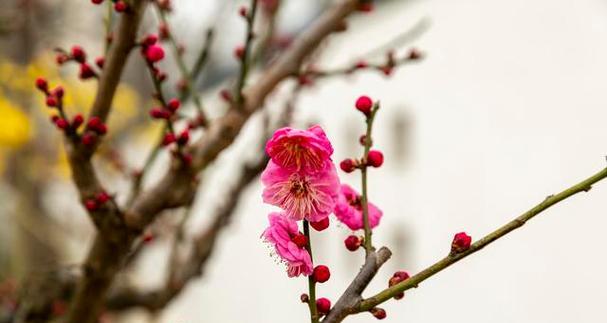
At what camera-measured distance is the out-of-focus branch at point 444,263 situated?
73cm

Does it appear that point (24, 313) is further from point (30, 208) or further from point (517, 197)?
point (517, 197)

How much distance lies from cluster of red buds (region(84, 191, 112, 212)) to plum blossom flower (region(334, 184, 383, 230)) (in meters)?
0.57

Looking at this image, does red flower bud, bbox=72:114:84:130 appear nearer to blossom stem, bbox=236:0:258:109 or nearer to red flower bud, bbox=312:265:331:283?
blossom stem, bbox=236:0:258:109

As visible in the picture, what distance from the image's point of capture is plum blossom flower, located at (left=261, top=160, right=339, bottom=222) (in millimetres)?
773

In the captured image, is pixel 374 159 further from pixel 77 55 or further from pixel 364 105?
pixel 77 55

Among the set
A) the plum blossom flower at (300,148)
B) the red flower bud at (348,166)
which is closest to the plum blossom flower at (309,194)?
the plum blossom flower at (300,148)

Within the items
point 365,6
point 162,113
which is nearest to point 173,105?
point 162,113

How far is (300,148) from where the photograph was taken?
0.76m

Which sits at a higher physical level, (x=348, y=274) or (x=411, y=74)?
(x=411, y=74)

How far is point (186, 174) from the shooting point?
1411 mm

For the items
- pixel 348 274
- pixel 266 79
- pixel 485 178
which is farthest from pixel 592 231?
pixel 266 79

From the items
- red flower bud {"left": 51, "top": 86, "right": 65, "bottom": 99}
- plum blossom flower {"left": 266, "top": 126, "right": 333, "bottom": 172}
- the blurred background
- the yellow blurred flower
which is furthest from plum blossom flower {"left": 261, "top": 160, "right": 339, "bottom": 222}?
the blurred background

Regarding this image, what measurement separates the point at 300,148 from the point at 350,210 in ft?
0.50

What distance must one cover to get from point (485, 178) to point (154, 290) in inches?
232
